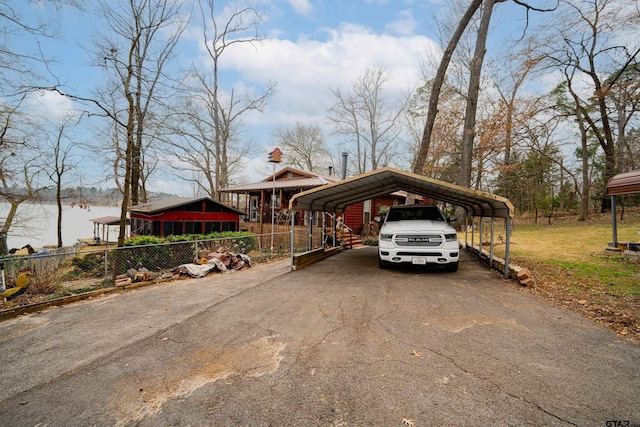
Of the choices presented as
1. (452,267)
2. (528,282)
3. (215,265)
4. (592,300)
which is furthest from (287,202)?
(592,300)

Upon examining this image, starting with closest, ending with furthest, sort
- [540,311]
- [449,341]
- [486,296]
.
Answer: [449,341] < [540,311] < [486,296]

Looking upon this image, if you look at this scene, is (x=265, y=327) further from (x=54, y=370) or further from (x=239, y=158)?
(x=239, y=158)

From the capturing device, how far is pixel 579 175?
2858 centimetres

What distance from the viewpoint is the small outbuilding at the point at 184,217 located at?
17.2 metres

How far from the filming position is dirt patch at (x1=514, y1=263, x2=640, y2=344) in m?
4.16

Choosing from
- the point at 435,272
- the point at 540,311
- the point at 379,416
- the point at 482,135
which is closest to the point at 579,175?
the point at 482,135

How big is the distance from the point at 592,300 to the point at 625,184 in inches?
218

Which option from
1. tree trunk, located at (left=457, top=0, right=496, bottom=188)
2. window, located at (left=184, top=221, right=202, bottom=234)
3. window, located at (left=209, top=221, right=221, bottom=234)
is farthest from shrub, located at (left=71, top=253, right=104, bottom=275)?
tree trunk, located at (left=457, top=0, right=496, bottom=188)

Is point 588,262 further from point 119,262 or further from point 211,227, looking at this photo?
point 211,227

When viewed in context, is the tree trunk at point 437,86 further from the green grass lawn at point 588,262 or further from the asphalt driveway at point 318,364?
the asphalt driveway at point 318,364

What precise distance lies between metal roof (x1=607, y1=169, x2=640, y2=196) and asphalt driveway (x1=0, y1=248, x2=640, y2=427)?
19.7 feet

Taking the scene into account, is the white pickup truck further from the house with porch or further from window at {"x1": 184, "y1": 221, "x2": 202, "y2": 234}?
window at {"x1": 184, "y1": 221, "x2": 202, "y2": 234}

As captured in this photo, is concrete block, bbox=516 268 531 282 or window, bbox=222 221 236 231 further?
window, bbox=222 221 236 231

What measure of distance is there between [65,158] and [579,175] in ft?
135
